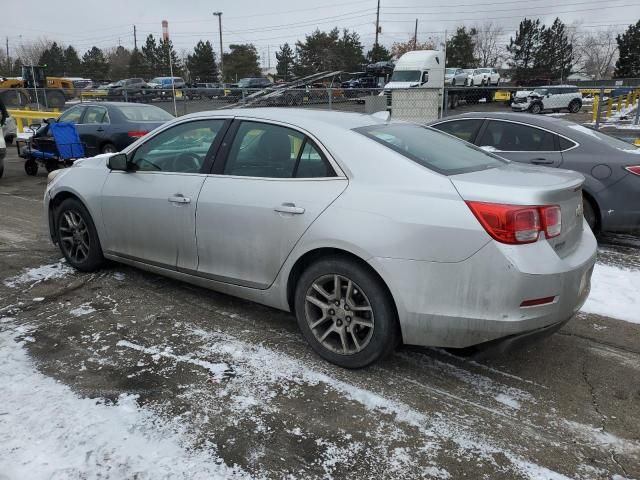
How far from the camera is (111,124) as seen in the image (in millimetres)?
11102

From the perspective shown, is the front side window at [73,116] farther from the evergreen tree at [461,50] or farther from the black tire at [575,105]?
the evergreen tree at [461,50]

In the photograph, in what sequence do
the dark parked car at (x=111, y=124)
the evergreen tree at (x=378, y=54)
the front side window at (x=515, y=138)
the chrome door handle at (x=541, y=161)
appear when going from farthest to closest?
the evergreen tree at (x=378, y=54) → the dark parked car at (x=111, y=124) → the front side window at (x=515, y=138) → the chrome door handle at (x=541, y=161)

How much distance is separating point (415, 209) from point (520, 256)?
60 centimetres

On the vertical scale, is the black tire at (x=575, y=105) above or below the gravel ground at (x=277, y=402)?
above

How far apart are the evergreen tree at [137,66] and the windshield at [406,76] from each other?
57212 millimetres

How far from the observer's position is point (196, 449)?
8.39 ft

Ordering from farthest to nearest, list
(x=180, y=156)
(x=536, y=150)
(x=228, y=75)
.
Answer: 1. (x=228, y=75)
2. (x=536, y=150)
3. (x=180, y=156)

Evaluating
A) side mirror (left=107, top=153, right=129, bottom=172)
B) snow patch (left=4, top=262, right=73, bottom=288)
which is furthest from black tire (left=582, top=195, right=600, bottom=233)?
snow patch (left=4, top=262, right=73, bottom=288)

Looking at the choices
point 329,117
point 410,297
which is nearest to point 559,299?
point 410,297

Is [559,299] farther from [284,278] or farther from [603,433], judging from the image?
[284,278]

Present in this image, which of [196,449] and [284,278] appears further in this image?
[284,278]

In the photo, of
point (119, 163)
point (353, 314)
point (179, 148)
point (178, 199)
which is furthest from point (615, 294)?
point (119, 163)

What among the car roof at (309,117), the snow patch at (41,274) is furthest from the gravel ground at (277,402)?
the car roof at (309,117)

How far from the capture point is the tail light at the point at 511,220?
2705 millimetres
